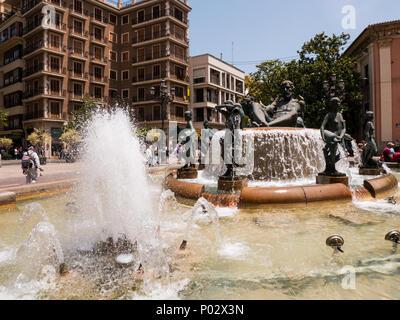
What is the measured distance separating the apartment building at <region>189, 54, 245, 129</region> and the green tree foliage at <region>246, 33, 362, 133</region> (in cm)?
1670

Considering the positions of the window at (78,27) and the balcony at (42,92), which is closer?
the balcony at (42,92)

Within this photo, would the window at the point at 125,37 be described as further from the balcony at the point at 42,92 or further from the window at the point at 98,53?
the balcony at the point at 42,92

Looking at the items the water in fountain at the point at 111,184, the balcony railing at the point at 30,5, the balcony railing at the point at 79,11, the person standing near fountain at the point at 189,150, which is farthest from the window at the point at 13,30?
the water in fountain at the point at 111,184

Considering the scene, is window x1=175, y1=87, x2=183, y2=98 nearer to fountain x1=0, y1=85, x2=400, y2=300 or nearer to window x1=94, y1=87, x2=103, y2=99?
window x1=94, y1=87, x2=103, y2=99

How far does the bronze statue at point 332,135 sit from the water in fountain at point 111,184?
14.5 feet

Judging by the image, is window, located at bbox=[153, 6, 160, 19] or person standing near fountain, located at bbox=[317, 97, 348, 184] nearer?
person standing near fountain, located at bbox=[317, 97, 348, 184]

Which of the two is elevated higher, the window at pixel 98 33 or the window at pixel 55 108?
the window at pixel 98 33

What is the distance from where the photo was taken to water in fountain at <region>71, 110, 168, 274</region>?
13.1ft

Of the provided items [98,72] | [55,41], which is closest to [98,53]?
[98,72]

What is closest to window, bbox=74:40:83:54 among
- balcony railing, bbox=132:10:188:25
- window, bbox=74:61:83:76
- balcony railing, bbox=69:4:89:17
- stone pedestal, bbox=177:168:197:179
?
window, bbox=74:61:83:76

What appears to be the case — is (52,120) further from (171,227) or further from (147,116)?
(171,227)

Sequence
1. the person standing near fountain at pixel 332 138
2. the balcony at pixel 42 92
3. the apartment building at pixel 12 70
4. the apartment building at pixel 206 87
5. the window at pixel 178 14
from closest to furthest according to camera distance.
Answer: the person standing near fountain at pixel 332 138 → the balcony at pixel 42 92 → the apartment building at pixel 12 70 → the window at pixel 178 14 → the apartment building at pixel 206 87

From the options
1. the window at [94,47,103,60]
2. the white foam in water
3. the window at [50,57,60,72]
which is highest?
the window at [94,47,103,60]

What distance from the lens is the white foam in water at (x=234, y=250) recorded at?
3.36 metres
